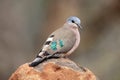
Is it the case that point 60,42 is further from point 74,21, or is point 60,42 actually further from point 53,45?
point 74,21

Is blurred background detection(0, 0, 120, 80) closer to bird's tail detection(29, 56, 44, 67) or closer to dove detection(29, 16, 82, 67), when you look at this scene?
dove detection(29, 16, 82, 67)

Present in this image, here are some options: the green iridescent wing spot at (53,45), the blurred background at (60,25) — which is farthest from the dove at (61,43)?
the blurred background at (60,25)

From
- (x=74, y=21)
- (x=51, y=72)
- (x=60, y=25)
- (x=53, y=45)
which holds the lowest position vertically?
(x=60, y=25)

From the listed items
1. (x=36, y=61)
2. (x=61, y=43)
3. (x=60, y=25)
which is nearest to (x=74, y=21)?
(x=61, y=43)

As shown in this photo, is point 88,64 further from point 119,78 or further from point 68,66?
point 68,66

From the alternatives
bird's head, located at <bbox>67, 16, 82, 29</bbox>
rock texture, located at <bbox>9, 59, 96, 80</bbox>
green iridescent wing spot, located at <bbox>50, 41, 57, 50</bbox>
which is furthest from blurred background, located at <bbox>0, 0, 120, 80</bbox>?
rock texture, located at <bbox>9, 59, 96, 80</bbox>

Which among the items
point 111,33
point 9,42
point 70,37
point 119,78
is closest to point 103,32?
point 111,33
